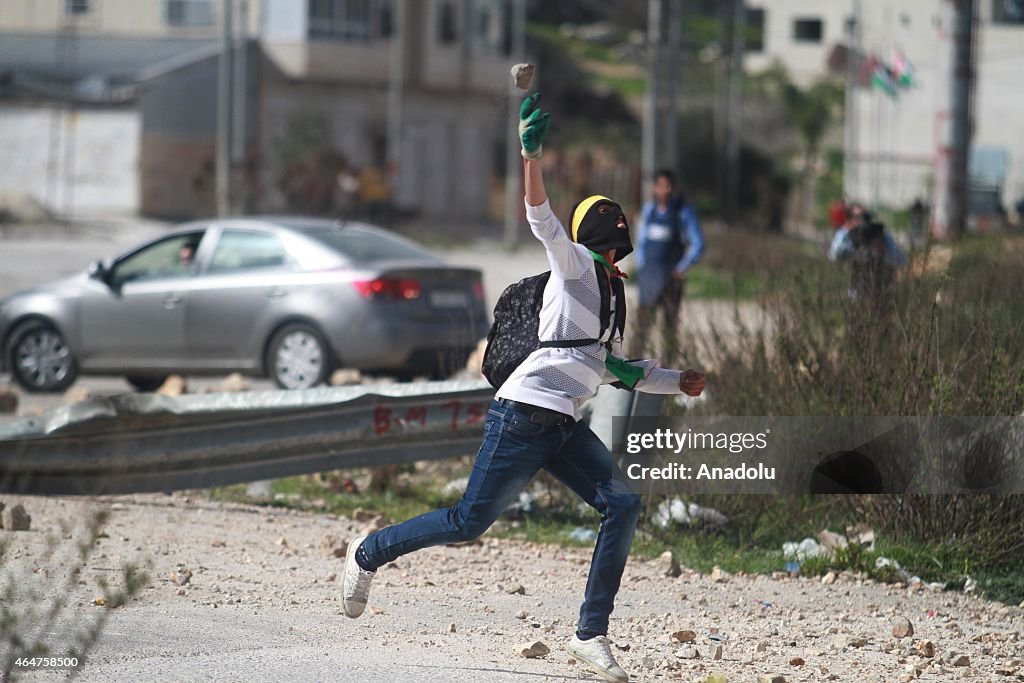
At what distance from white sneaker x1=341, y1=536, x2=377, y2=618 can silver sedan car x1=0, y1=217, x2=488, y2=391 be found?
655 cm

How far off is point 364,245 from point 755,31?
8746cm

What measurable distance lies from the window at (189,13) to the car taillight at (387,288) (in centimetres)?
4241

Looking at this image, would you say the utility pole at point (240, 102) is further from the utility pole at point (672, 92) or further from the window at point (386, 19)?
the utility pole at point (672, 92)

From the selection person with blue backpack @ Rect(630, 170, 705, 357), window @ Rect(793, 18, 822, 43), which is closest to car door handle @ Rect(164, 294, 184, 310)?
person with blue backpack @ Rect(630, 170, 705, 357)

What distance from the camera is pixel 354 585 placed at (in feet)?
20.4

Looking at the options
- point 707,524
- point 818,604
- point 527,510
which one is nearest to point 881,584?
point 818,604

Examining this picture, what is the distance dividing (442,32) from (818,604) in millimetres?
53893

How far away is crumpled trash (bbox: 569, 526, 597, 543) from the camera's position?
28.2 feet

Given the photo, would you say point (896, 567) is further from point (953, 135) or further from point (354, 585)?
point (953, 135)

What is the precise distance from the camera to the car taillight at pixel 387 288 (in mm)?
13320

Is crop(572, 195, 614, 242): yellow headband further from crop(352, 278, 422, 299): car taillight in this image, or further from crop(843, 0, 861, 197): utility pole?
crop(843, 0, 861, 197): utility pole

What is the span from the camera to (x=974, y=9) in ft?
54.2

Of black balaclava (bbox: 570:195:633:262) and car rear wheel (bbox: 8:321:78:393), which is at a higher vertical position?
black balaclava (bbox: 570:195:633:262)

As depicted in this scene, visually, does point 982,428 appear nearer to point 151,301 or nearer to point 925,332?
point 925,332
